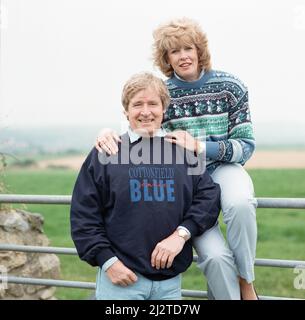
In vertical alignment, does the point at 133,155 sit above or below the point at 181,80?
below

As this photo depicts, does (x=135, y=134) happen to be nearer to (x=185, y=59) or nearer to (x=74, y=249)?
(x=185, y=59)

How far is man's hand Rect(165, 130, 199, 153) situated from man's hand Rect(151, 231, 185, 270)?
1.17 feet

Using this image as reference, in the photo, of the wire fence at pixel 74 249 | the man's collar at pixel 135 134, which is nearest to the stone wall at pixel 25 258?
the wire fence at pixel 74 249

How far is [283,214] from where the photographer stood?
36.9 ft

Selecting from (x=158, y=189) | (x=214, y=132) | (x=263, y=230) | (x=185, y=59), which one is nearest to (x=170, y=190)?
(x=158, y=189)

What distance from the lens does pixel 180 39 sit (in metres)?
2.32

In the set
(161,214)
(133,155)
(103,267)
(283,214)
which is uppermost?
(133,155)

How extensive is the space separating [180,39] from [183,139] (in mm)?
423

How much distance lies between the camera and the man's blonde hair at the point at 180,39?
7.62 ft
